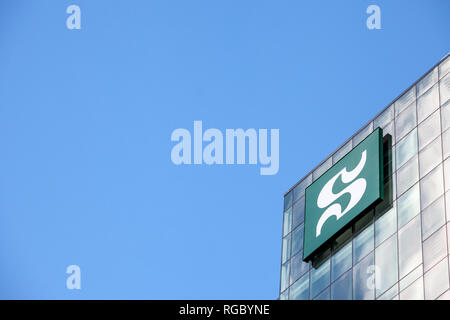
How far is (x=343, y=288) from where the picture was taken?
5228cm

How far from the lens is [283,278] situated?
5959cm

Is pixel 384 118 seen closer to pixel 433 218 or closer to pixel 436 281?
pixel 433 218

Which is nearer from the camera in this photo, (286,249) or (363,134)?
(363,134)

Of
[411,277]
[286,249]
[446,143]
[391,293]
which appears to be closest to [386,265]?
[391,293]

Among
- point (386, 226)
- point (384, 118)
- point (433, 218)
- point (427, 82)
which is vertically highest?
point (427, 82)

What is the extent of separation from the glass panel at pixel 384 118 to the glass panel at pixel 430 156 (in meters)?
4.88

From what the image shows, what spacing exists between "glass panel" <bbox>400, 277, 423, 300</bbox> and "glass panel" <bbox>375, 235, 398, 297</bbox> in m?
1.33

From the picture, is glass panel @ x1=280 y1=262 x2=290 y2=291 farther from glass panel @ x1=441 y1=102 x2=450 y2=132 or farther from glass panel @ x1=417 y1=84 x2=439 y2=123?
glass panel @ x1=441 y1=102 x2=450 y2=132

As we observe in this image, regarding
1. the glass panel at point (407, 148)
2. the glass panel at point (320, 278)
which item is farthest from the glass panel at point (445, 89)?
the glass panel at point (320, 278)

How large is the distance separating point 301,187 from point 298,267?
5287 millimetres

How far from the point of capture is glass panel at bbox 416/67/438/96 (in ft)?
174

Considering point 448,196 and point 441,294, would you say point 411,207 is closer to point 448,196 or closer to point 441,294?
point 448,196

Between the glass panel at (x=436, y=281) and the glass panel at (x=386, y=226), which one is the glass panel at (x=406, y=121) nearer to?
the glass panel at (x=386, y=226)
